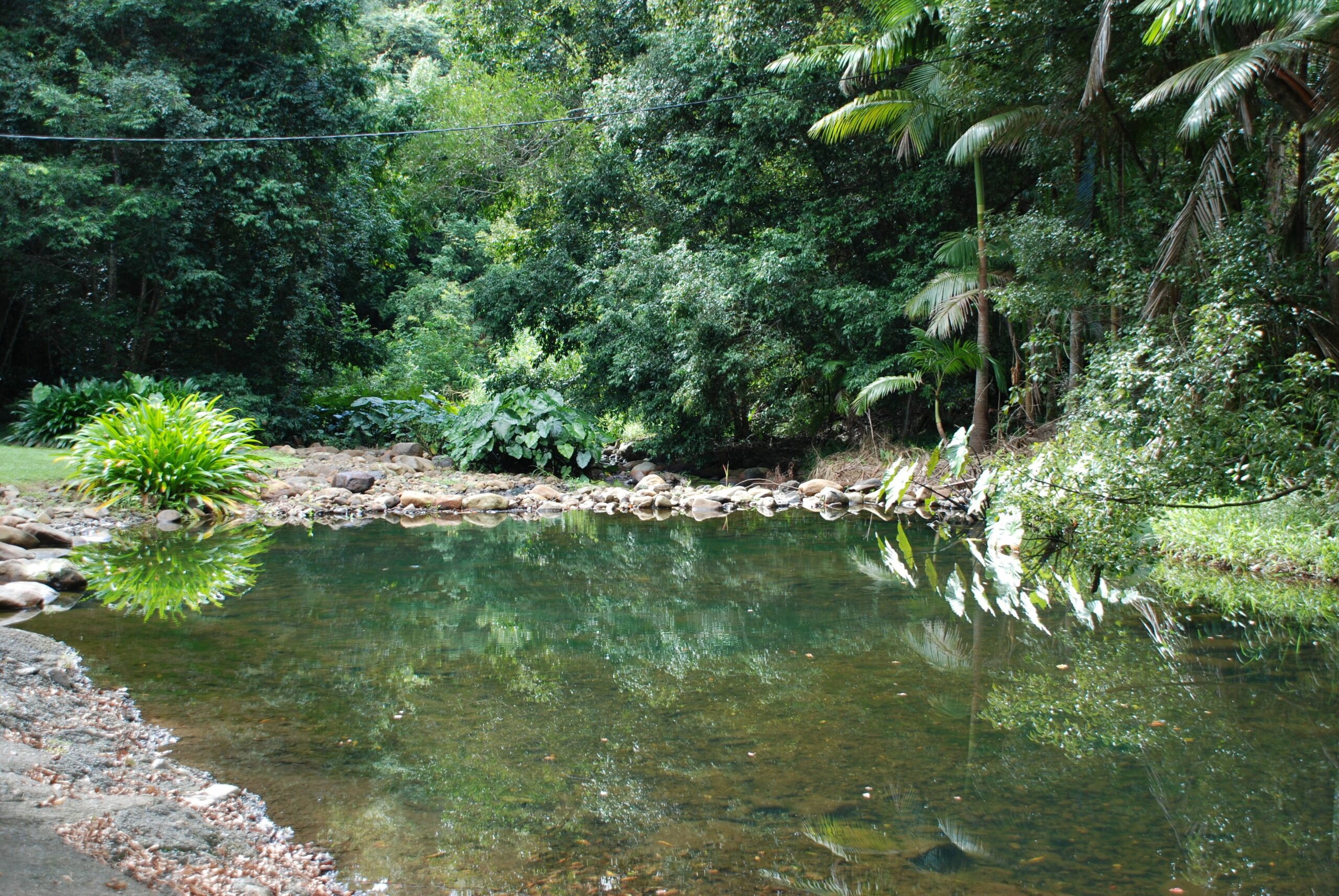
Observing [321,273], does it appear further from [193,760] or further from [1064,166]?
[193,760]

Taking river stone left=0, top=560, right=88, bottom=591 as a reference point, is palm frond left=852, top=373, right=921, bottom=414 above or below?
below

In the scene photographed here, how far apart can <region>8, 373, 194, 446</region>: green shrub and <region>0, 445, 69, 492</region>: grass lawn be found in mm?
857

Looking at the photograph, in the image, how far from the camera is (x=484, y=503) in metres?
12.6

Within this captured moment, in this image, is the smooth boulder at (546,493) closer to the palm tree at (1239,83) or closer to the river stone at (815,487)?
the river stone at (815,487)

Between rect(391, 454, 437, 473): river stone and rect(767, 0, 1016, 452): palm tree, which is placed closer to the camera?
rect(767, 0, 1016, 452): palm tree

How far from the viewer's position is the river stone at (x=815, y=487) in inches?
527

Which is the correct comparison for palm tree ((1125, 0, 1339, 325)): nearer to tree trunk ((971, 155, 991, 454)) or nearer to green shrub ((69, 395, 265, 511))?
tree trunk ((971, 155, 991, 454))

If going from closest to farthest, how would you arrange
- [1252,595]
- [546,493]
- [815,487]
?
[1252,595], [546,493], [815,487]

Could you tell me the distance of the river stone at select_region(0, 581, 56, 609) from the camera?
5871mm

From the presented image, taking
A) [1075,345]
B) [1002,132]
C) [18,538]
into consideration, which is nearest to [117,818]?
[18,538]

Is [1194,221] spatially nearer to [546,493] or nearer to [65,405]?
[546,493]

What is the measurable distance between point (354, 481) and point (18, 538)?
500cm

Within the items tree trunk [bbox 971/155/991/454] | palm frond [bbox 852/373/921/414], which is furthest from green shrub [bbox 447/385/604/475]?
tree trunk [bbox 971/155/991/454]

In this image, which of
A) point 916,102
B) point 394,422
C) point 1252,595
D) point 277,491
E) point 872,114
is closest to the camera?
point 1252,595
